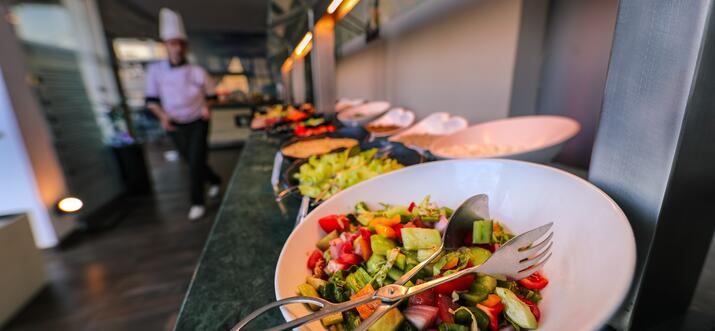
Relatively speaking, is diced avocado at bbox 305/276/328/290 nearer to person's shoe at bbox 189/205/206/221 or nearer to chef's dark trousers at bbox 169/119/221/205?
chef's dark trousers at bbox 169/119/221/205

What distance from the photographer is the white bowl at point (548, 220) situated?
0.28m

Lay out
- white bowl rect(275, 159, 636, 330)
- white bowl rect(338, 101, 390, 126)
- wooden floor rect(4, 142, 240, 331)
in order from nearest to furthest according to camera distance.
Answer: white bowl rect(275, 159, 636, 330) → wooden floor rect(4, 142, 240, 331) → white bowl rect(338, 101, 390, 126)

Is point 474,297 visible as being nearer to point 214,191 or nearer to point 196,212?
point 196,212

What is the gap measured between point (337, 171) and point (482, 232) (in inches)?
17.9

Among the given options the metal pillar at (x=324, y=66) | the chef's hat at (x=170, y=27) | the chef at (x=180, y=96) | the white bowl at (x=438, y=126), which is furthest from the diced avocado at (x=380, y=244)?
the chef's hat at (x=170, y=27)

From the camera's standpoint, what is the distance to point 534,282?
14.8 inches

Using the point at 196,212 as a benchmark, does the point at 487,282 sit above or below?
above

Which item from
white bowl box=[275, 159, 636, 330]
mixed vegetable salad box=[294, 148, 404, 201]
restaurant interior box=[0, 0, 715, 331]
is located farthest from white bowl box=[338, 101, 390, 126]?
white bowl box=[275, 159, 636, 330]

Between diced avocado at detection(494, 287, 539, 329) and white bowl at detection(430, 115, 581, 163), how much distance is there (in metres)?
0.50

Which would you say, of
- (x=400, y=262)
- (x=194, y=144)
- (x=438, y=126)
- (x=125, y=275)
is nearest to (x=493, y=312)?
(x=400, y=262)

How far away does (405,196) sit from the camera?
0.62 meters

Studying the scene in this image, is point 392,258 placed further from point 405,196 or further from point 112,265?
point 112,265

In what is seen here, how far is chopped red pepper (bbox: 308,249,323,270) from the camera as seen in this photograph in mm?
451

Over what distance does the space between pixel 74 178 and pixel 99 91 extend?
1.32 m
